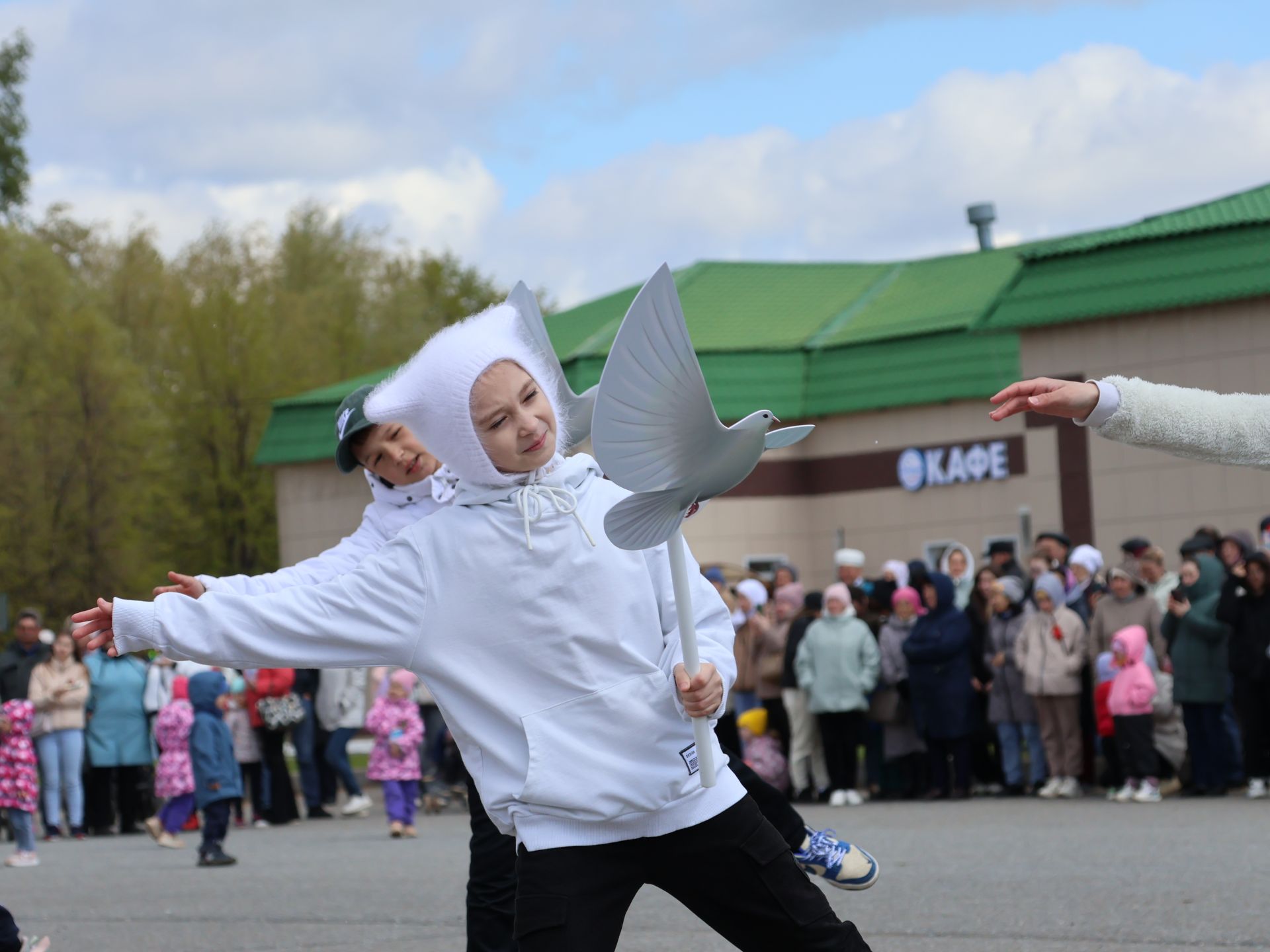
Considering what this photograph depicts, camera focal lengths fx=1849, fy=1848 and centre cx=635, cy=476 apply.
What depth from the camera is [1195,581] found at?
13969mm

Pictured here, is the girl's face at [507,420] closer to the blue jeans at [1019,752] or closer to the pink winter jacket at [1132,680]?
the pink winter jacket at [1132,680]

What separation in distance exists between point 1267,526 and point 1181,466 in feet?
29.3

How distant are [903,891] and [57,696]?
1057 centimetres

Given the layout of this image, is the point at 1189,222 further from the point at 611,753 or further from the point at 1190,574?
the point at 611,753

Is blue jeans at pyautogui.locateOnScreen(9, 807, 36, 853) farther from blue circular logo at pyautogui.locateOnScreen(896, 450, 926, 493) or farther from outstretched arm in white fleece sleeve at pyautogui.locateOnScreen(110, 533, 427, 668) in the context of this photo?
blue circular logo at pyautogui.locateOnScreen(896, 450, 926, 493)

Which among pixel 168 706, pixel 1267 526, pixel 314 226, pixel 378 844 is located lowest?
pixel 378 844

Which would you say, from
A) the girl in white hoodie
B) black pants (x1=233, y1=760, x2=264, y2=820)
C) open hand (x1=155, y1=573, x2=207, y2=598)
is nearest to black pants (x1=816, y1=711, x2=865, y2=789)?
black pants (x1=233, y1=760, x2=264, y2=820)

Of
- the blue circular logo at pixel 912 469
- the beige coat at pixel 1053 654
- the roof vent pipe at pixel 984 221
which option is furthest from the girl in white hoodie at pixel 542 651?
the roof vent pipe at pixel 984 221

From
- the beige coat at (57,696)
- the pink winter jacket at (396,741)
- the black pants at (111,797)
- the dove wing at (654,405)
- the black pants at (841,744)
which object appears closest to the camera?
the dove wing at (654,405)

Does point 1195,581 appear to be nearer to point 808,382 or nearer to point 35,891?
point 35,891

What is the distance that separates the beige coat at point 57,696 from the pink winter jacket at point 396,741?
3.34 meters

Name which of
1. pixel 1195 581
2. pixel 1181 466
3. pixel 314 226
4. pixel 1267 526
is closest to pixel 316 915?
pixel 1195 581

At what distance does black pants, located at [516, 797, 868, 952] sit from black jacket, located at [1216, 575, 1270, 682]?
9.76 meters

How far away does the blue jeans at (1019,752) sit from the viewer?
14953mm
